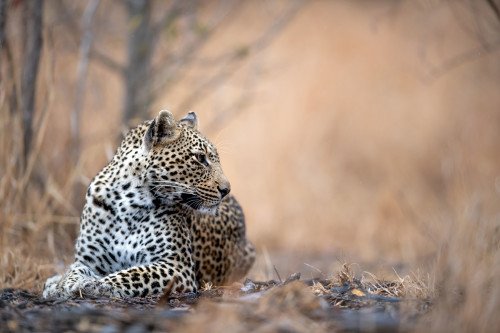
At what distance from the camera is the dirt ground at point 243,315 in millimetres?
3127

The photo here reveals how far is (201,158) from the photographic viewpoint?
547cm

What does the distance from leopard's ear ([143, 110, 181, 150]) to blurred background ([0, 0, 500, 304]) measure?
171cm

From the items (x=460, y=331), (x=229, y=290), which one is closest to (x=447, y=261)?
(x=460, y=331)

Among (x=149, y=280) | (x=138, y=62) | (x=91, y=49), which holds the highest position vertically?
(x=91, y=49)

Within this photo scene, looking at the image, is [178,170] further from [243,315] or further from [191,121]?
[243,315]

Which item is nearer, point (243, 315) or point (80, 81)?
point (243, 315)

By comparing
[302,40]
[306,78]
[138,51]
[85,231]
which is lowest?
[85,231]

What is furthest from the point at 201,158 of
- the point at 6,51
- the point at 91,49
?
the point at 91,49

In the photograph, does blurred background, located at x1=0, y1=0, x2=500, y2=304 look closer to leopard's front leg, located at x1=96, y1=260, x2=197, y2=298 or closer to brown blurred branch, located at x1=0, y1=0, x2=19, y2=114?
brown blurred branch, located at x1=0, y1=0, x2=19, y2=114

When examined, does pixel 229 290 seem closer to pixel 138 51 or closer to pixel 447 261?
pixel 447 261

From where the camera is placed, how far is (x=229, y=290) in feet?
16.1

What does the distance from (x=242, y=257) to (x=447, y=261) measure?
10.5 feet

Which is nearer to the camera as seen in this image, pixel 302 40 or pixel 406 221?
pixel 406 221

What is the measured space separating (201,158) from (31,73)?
299cm
